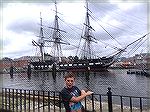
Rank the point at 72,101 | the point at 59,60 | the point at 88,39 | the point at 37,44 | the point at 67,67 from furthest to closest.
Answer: the point at 37,44 < the point at 59,60 < the point at 67,67 < the point at 88,39 < the point at 72,101

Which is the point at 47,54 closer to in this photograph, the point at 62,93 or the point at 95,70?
the point at 95,70

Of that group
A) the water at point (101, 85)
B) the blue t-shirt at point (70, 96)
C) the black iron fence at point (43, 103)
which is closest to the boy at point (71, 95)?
the blue t-shirt at point (70, 96)

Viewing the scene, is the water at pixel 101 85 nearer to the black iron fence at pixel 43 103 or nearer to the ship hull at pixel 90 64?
the black iron fence at pixel 43 103

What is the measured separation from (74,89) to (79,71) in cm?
8672

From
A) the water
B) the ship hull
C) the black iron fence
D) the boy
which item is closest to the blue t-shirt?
the boy

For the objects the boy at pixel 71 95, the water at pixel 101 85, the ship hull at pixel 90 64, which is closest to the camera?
the boy at pixel 71 95

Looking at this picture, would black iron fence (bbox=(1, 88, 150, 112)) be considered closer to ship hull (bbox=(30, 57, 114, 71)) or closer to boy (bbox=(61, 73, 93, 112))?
boy (bbox=(61, 73, 93, 112))

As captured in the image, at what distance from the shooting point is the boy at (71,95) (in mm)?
4891

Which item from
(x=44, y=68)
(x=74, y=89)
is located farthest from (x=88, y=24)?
(x=74, y=89)

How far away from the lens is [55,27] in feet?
340

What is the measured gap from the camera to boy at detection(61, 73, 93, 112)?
4.89 m

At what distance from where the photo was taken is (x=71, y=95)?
193 inches

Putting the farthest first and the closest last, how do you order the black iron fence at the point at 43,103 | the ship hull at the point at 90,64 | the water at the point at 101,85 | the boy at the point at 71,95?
the ship hull at the point at 90,64
the water at the point at 101,85
the black iron fence at the point at 43,103
the boy at the point at 71,95

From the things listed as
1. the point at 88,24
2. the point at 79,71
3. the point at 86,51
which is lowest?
the point at 79,71
